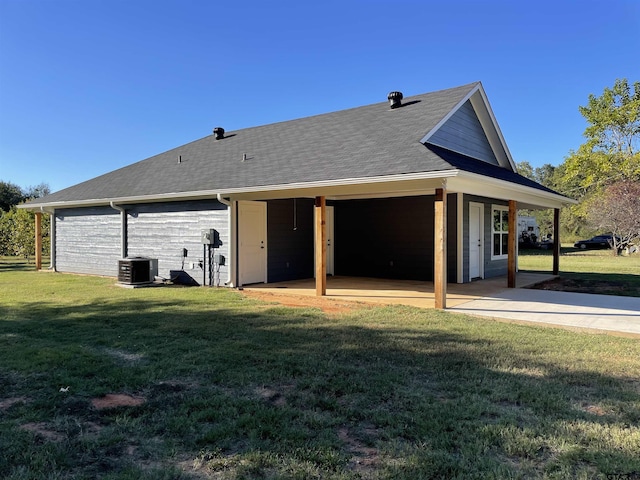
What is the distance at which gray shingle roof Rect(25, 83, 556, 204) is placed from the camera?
871 centimetres

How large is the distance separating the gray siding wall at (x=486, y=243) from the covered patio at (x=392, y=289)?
0.40 meters

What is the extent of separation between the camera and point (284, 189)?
30.5ft

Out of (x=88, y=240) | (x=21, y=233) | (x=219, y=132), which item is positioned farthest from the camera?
(x=21, y=233)

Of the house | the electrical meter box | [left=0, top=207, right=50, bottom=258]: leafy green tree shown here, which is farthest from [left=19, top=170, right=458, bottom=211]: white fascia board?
[left=0, top=207, right=50, bottom=258]: leafy green tree

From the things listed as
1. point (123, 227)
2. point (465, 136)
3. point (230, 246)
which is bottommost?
point (230, 246)

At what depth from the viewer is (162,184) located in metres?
12.3

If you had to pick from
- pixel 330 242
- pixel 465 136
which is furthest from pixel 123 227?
A: pixel 465 136

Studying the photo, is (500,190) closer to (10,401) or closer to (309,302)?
(309,302)

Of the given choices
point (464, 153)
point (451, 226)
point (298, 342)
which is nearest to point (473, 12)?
point (464, 153)

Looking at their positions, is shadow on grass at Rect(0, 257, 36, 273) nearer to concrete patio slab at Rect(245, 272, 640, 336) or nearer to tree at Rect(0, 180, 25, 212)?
concrete patio slab at Rect(245, 272, 640, 336)

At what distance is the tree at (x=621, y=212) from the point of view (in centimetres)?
2498

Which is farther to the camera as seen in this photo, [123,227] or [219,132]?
[219,132]

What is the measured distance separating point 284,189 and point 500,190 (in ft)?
15.5

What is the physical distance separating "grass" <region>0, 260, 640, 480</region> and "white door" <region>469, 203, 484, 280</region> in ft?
20.2
